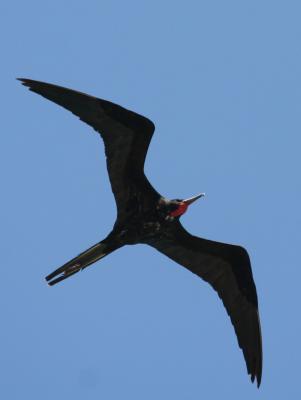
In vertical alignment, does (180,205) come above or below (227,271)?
above

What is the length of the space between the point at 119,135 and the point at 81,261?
1.65 metres

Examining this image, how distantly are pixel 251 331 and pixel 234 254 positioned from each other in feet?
3.51

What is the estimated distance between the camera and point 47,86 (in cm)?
1047

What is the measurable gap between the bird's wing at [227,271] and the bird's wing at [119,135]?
2.77 ft

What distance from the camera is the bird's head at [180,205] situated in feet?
37.8

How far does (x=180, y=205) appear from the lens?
11508mm

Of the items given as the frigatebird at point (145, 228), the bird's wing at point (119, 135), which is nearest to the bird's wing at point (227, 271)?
the frigatebird at point (145, 228)

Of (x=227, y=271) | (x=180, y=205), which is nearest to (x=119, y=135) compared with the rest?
(x=180, y=205)

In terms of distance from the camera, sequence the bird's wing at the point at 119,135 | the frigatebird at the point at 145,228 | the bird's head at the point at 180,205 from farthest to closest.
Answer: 1. the bird's head at the point at 180,205
2. the frigatebird at the point at 145,228
3. the bird's wing at the point at 119,135

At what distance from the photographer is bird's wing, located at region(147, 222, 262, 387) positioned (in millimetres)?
11930

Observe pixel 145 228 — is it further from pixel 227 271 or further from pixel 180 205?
pixel 227 271

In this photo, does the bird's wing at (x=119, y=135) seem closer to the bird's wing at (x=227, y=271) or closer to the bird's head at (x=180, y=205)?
the bird's head at (x=180, y=205)

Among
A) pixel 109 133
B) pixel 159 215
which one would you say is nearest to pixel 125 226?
pixel 159 215

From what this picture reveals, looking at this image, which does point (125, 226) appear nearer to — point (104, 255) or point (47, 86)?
point (104, 255)
